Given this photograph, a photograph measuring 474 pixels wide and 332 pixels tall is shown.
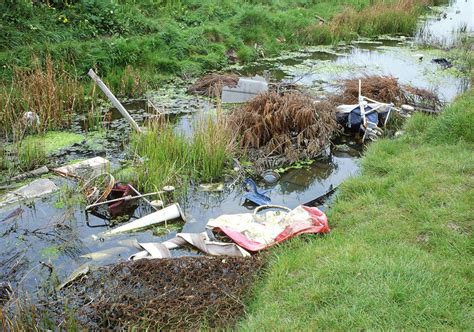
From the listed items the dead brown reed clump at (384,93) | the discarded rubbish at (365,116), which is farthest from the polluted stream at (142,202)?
the dead brown reed clump at (384,93)

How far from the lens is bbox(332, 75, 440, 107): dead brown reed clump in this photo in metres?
9.30

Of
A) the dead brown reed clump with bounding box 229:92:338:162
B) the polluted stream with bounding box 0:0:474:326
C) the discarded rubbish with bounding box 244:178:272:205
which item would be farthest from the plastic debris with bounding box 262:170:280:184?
the dead brown reed clump with bounding box 229:92:338:162

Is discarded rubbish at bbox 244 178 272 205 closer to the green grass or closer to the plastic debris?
the plastic debris

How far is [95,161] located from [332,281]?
405 cm

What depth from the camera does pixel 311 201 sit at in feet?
20.3

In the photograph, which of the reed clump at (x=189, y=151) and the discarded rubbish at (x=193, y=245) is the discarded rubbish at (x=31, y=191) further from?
the discarded rubbish at (x=193, y=245)

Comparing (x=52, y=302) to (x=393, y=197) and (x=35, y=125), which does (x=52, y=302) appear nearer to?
(x=393, y=197)

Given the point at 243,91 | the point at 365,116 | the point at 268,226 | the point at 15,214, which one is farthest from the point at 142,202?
the point at 365,116

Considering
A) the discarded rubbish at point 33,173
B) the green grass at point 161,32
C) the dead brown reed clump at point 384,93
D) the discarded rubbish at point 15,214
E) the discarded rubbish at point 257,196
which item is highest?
the green grass at point 161,32

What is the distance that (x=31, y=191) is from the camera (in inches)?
245

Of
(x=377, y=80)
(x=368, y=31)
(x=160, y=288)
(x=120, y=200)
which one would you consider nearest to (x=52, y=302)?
(x=160, y=288)

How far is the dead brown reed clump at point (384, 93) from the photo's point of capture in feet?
30.5

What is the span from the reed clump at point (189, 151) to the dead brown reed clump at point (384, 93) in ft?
10.4

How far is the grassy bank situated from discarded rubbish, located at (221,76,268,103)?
3552 mm
